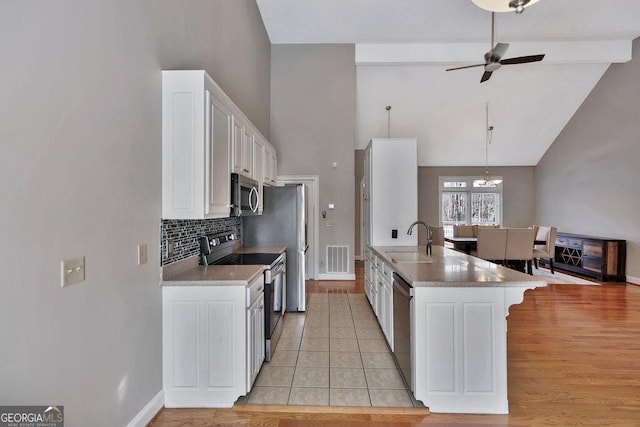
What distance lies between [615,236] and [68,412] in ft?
25.4

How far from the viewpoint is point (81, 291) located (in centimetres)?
136

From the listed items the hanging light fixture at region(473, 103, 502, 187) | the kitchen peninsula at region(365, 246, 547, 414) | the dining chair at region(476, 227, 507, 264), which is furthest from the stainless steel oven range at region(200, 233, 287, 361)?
the hanging light fixture at region(473, 103, 502, 187)

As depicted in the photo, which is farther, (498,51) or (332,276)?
(332,276)

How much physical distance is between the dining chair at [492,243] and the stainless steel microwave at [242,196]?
420 centimetres

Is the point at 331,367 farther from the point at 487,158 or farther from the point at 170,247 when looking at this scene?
the point at 487,158

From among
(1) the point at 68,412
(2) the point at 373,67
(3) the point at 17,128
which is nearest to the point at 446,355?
(1) the point at 68,412

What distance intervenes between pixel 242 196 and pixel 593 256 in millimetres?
6452

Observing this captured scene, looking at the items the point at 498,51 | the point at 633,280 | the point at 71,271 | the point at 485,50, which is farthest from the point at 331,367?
the point at 633,280

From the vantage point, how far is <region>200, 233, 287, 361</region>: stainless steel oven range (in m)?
2.51

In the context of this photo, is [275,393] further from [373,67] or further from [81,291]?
[373,67]

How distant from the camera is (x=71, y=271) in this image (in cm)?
130

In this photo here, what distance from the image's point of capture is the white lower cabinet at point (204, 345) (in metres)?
1.97

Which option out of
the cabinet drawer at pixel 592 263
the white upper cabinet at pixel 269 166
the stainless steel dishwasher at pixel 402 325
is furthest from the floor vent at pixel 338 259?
the cabinet drawer at pixel 592 263

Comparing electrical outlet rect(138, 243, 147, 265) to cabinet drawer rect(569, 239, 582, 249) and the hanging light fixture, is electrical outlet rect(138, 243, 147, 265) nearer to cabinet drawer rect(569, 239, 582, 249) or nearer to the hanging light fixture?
the hanging light fixture
